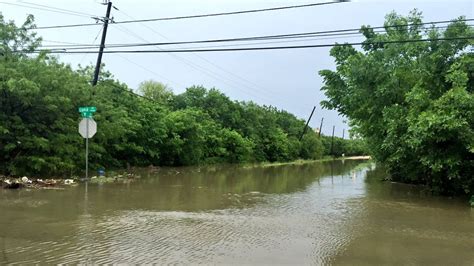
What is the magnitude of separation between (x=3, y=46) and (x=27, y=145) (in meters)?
4.79

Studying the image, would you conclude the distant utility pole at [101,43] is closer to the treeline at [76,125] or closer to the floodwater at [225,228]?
the treeline at [76,125]

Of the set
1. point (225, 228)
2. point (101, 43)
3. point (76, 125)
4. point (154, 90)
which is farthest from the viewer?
point (154, 90)

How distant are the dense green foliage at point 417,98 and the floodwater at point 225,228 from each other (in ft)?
6.52

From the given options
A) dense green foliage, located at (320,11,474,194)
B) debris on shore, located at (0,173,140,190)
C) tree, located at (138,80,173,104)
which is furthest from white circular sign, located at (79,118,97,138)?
tree, located at (138,80,173,104)

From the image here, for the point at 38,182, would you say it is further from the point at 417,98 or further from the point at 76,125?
the point at 417,98

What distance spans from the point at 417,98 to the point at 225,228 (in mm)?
10358

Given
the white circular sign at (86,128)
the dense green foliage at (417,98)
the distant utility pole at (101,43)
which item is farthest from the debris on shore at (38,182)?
the dense green foliage at (417,98)

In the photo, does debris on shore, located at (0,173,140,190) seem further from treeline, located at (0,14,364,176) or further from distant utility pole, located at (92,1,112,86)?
distant utility pole, located at (92,1,112,86)

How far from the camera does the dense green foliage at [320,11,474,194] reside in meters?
16.8

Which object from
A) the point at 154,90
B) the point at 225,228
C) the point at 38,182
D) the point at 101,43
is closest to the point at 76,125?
the point at 38,182

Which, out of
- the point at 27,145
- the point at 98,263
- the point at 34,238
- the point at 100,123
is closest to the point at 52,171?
the point at 27,145

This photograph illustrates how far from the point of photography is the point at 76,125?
72.9 ft

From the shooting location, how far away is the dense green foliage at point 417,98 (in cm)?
1684

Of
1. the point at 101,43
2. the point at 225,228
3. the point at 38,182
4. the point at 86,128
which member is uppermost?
the point at 101,43
